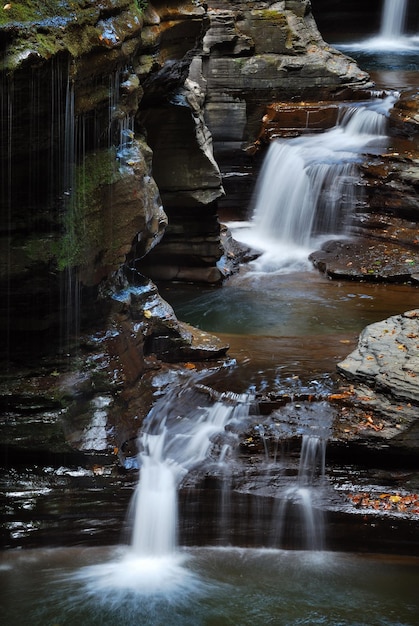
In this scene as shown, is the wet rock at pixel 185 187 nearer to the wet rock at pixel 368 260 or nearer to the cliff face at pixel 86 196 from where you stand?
the cliff face at pixel 86 196

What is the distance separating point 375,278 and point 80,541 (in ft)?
22.2

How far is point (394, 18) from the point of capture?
20891 millimetres

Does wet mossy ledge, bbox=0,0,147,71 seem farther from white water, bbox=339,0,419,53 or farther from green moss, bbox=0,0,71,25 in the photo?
white water, bbox=339,0,419,53

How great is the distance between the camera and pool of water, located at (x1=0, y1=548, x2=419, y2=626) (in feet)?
17.3

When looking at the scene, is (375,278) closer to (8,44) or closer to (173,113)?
(173,113)

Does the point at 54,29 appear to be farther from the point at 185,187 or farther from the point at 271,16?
the point at 271,16

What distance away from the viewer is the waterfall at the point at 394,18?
819 inches

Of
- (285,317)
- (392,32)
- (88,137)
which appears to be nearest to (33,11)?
(88,137)

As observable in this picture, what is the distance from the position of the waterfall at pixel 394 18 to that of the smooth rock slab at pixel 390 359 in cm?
1495

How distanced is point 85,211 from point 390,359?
10.2 ft

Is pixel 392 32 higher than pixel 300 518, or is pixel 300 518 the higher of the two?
pixel 392 32

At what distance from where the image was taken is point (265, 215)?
1356 centimetres

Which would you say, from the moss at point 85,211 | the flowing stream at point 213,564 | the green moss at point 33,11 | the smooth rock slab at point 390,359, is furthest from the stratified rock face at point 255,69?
the green moss at point 33,11

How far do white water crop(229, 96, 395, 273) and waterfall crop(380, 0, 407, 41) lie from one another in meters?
7.67
